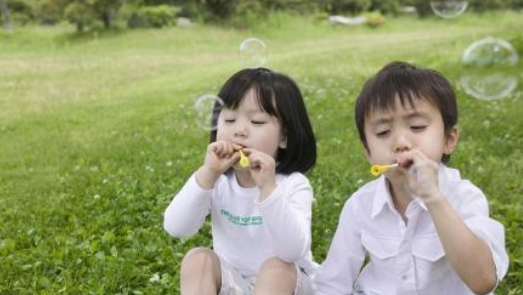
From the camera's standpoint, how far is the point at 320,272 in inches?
99.3

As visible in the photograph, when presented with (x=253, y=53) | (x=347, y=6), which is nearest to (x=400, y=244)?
(x=253, y=53)

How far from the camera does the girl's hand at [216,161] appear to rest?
2467 millimetres

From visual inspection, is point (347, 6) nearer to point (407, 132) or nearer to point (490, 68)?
point (490, 68)

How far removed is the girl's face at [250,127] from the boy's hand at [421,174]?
72 centimetres

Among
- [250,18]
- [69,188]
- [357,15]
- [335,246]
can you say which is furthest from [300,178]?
[357,15]

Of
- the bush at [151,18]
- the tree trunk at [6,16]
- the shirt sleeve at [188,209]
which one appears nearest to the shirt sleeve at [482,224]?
the shirt sleeve at [188,209]

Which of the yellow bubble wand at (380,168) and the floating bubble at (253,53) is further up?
the yellow bubble wand at (380,168)

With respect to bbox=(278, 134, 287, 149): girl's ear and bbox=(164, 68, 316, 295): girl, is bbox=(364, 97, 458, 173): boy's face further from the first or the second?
bbox=(278, 134, 287, 149): girl's ear

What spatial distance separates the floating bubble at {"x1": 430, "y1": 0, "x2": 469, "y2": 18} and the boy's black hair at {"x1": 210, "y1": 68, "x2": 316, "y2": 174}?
233 cm

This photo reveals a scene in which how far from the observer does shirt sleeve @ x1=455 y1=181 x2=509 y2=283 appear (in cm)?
207

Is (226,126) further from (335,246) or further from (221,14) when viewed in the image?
(221,14)

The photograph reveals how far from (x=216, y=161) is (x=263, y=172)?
0.21 meters

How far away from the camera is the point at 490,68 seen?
339 cm

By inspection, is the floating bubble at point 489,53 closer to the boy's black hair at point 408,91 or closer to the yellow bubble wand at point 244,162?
the boy's black hair at point 408,91
